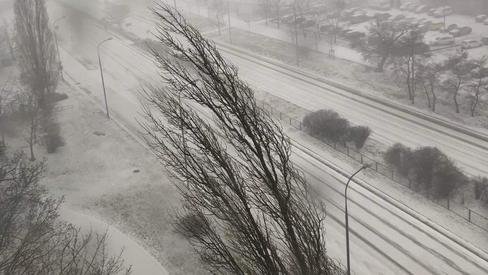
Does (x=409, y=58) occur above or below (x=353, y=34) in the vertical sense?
below

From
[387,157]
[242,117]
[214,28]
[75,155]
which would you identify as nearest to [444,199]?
[387,157]

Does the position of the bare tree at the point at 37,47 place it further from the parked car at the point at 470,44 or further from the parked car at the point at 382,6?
the parked car at the point at 382,6

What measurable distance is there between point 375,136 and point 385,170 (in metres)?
4.65

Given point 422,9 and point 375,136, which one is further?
point 422,9

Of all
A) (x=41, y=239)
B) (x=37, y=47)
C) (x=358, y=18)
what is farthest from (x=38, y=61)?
(x=358, y=18)

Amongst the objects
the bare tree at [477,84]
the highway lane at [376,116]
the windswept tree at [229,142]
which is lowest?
the highway lane at [376,116]

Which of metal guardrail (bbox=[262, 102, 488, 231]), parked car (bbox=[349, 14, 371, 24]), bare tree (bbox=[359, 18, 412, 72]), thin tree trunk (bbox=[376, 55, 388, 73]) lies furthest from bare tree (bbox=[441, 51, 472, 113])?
parked car (bbox=[349, 14, 371, 24])

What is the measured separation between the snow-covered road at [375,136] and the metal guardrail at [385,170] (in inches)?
78.5

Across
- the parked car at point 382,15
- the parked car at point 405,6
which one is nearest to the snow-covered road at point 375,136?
the parked car at point 382,15

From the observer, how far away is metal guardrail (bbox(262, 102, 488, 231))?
72.4ft

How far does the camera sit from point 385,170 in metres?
26.8

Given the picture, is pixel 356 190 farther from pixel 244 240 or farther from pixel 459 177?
pixel 244 240

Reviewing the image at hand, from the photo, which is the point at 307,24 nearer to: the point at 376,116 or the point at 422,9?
the point at 422,9

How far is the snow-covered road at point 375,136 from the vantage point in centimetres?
1948
